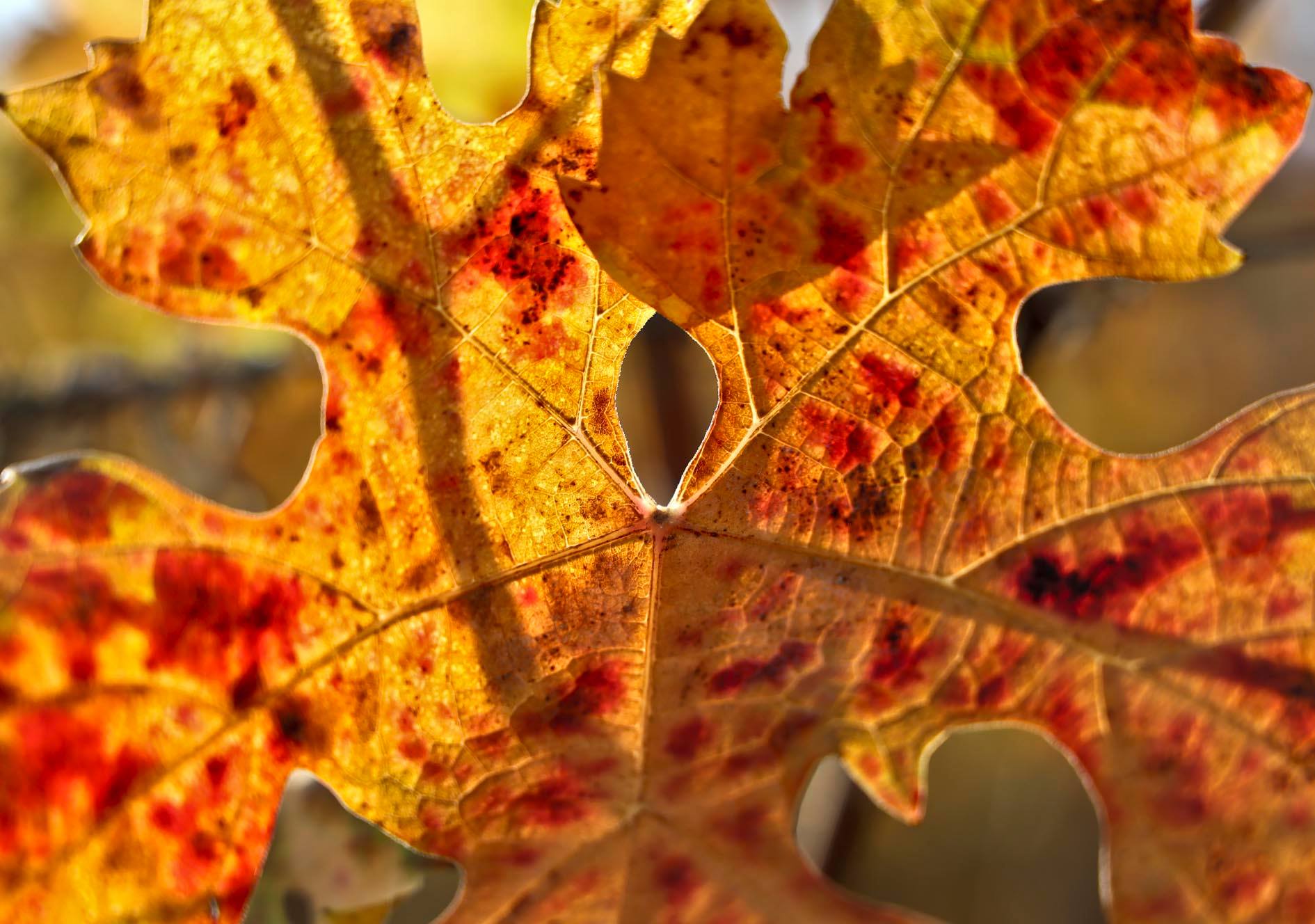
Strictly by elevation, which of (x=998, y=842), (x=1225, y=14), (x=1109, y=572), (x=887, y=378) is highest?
(x=1225, y=14)

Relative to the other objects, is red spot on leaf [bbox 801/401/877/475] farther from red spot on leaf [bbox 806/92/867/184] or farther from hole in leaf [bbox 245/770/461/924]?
hole in leaf [bbox 245/770/461/924]

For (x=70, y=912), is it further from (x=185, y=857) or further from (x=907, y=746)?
(x=907, y=746)

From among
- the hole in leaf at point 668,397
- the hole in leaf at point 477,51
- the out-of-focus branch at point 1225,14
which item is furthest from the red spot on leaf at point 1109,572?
the hole in leaf at point 477,51

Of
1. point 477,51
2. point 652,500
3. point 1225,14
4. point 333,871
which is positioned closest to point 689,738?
point 652,500

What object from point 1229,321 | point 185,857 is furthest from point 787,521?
point 1229,321

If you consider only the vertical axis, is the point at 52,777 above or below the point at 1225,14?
below

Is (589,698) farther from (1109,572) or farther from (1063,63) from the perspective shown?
(1063,63)
